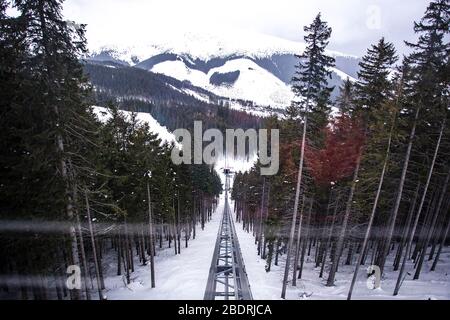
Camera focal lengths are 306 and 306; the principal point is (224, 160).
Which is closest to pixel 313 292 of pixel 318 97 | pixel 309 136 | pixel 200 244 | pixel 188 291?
pixel 188 291

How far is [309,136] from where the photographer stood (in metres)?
22.1

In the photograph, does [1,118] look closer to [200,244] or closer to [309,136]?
[309,136]

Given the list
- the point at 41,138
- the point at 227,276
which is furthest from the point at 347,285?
the point at 41,138

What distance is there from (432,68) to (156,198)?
24637 mm

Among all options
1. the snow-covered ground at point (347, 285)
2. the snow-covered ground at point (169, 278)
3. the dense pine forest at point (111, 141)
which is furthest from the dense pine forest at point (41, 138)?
the snow-covered ground at point (347, 285)

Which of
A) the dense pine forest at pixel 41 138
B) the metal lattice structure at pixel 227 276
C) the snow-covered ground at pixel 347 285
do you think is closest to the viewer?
the dense pine forest at pixel 41 138

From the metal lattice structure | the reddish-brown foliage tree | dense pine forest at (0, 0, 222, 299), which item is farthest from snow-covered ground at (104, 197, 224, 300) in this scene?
the reddish-brown foliage tree

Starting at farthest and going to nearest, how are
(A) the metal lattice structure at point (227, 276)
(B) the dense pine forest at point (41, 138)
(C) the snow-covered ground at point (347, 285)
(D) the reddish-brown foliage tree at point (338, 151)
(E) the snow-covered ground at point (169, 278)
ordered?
1. (E) the snow-covered ground at point (169, 278)
2. (A) the metal lattice structure at point (227, 276)
3. (D) the reddish-brown foliage tree at point (338, 151)
4. (C) the snow-covered ground at point (347, 285)
5. (B) the dense pine forest at point (41, 138)

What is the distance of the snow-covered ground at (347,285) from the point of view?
66.2 ft

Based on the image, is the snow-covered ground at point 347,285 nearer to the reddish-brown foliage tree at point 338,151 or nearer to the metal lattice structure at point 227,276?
the metal lattice structure at point 227,276

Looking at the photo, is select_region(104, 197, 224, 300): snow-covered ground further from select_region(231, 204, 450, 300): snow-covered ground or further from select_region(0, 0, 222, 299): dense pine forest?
select_region(0, 0, 222, 299): dense pine forest

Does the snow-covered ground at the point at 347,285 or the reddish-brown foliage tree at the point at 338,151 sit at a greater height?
the reddish-brown foliage tree at the point at 338,151

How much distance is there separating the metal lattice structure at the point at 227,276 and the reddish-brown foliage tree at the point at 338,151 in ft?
34.9

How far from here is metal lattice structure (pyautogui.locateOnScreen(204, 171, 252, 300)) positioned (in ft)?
73.4
